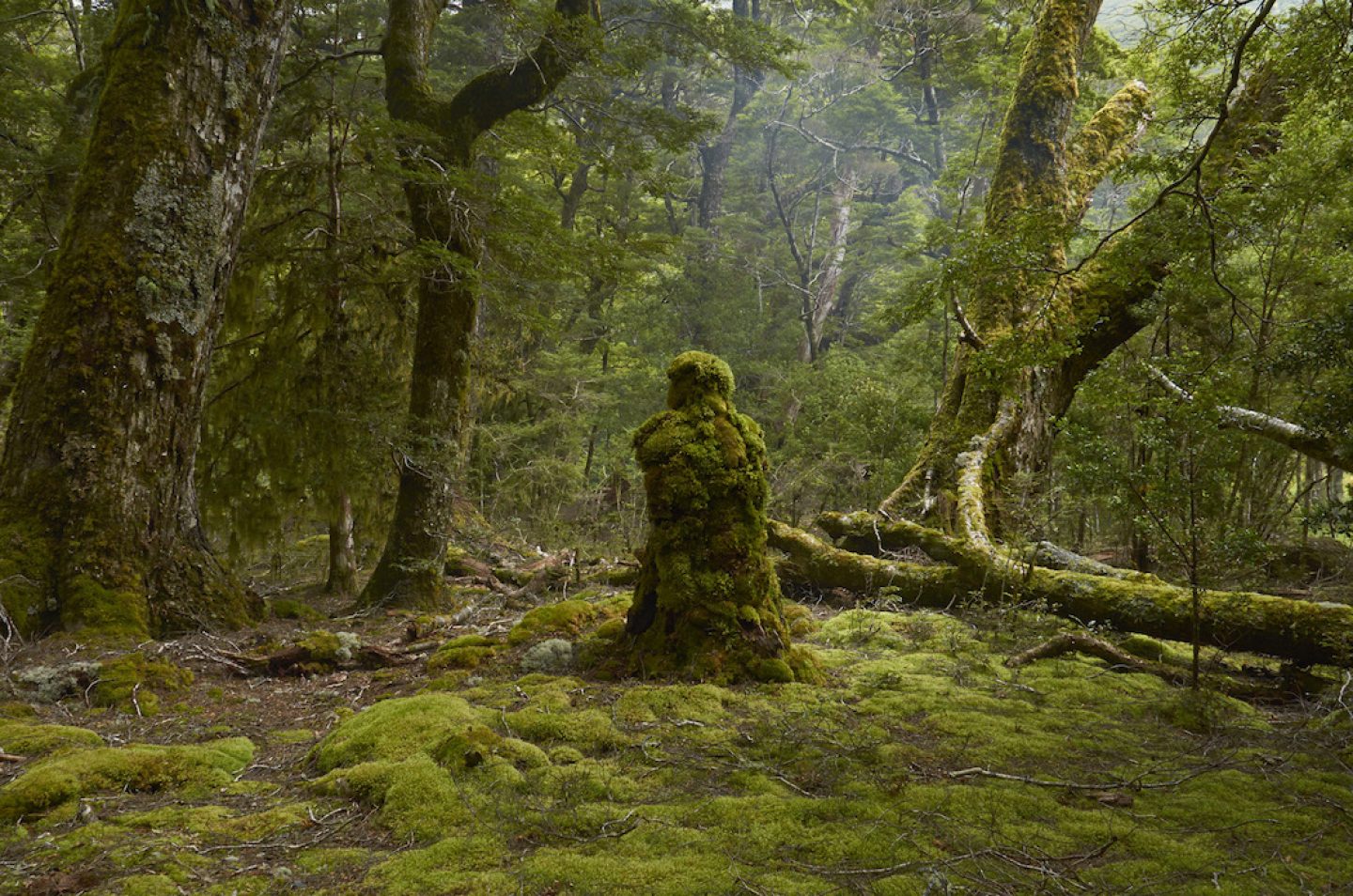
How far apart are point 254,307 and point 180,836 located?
7201mm

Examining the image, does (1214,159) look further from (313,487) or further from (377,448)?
(313,487)

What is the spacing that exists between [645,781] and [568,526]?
398 inches

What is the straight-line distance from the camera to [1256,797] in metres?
3.19

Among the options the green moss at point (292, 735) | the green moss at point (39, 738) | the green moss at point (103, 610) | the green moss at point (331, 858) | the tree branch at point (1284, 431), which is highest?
the tree branch at point (1284, 431)

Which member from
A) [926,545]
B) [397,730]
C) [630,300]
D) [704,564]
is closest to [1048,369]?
[926,545]

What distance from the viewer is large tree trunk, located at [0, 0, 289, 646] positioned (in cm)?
512

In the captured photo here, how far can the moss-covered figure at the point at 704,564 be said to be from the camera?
16.1 ft

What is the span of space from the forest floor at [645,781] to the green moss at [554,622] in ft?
1.38

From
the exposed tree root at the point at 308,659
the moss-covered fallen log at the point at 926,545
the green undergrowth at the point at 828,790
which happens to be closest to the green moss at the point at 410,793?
the green undergrowth at the point at 828,790

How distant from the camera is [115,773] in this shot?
3.15m

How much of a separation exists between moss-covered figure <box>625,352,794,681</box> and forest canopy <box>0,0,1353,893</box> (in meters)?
0.03

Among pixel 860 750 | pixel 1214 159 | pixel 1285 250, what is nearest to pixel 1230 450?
pixel 860 750

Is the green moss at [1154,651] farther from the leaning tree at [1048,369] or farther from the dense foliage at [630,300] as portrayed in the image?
the dense foliage at [630,300]

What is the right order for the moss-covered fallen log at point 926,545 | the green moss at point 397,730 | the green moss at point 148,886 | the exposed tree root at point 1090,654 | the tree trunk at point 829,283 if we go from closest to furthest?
the green moss at point 148,886 < the green moss at point 397,730 < the exposed tree root at point 1090,654 < the moss-covered fallen log at point 926,545 < the tree trunk at point 829,283
